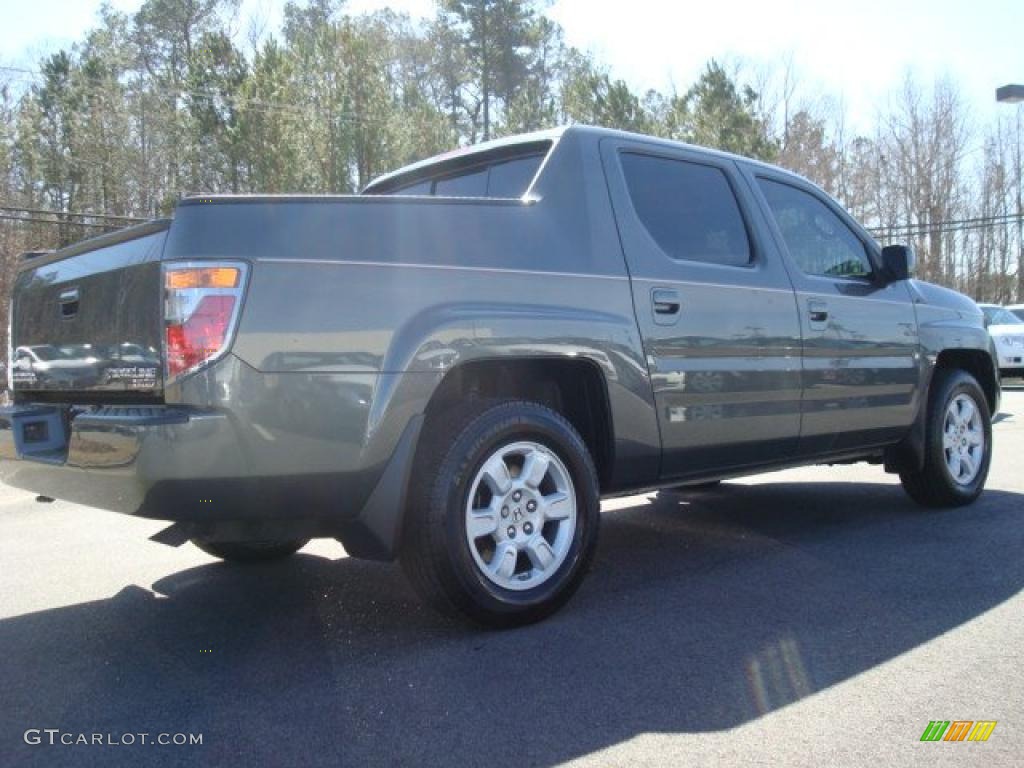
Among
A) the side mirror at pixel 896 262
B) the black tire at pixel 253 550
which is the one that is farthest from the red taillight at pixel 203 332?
the side mirror at pixel 896 262

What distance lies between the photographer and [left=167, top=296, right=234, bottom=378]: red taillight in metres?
2.90

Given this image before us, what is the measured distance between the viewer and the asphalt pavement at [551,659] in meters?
2.58

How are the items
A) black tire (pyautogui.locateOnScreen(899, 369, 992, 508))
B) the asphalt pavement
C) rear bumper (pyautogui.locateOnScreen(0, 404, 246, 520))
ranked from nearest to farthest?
the asphalt pavement → rear bumper (pyautogui.locateOnScreen(0, 404, 246, 520)) → black tire (pyautogui.locateOnScreen(899, 369, 992, 508))

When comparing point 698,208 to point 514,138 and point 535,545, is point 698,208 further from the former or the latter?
point 535,545

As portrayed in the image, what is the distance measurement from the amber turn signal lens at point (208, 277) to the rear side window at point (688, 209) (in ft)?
6.04

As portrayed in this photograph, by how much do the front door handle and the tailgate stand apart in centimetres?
313

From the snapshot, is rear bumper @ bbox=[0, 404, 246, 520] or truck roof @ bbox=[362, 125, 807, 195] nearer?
rear bumper @ bbox=[0, 404, 246, 520]

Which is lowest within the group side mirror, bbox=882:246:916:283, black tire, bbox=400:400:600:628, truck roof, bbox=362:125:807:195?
black tire, bbox=400:400:600:628

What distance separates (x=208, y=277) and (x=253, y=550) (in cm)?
203

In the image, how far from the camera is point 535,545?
3561mm

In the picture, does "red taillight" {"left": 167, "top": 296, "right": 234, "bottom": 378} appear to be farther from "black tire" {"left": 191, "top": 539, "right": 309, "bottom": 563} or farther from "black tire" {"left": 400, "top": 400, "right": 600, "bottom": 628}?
"black tire" {"left": 191, "top": 539, "right": 309, "bottom": 563}

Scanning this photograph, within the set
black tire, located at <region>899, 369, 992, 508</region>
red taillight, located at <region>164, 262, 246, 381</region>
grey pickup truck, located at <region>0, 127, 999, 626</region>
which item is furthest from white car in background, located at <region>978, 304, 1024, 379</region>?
red taillight, located at <region>164, 262, 246, 381</region>

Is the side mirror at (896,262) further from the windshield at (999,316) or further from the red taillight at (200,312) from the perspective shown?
the windshield at (999,316)

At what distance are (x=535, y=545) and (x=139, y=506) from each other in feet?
4.66
